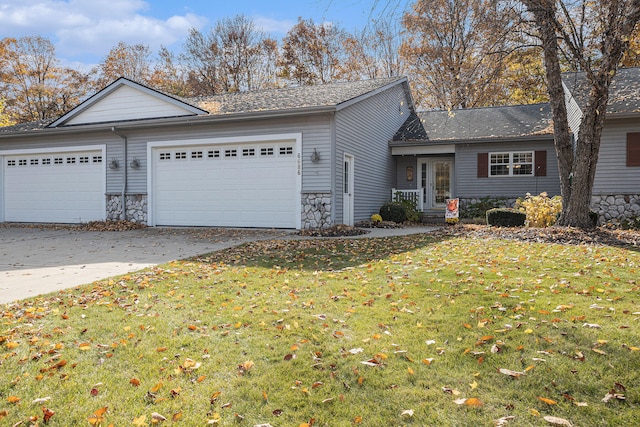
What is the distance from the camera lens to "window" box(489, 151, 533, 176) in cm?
1453

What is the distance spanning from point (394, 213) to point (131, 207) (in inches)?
320

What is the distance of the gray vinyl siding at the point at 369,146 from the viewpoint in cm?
1154

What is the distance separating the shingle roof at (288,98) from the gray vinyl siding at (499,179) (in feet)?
12.3

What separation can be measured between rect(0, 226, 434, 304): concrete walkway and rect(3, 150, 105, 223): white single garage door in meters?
1.21

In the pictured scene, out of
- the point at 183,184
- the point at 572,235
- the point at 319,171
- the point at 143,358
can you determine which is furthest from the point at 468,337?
the point at 183,184

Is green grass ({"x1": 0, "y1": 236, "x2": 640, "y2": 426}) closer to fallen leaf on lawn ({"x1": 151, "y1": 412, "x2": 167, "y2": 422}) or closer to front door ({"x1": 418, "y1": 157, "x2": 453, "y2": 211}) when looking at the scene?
fallen leaf on lawn ({"x1": 151, "y1": 412, "x2": 167, "y2": 422})

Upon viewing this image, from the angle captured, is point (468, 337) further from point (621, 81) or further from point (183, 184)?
point (621, 81)

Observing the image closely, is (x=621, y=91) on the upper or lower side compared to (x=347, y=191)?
upper

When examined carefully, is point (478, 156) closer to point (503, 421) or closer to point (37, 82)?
point (503, 421)

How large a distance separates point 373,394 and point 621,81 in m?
15.4

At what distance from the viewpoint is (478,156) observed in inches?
592

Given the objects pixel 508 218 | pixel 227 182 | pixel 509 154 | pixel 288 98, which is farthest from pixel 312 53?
pixel 508 218

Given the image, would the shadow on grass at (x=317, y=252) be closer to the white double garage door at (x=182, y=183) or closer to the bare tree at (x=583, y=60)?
the white double garage door at (x=182, y=183)

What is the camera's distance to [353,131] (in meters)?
12.4
